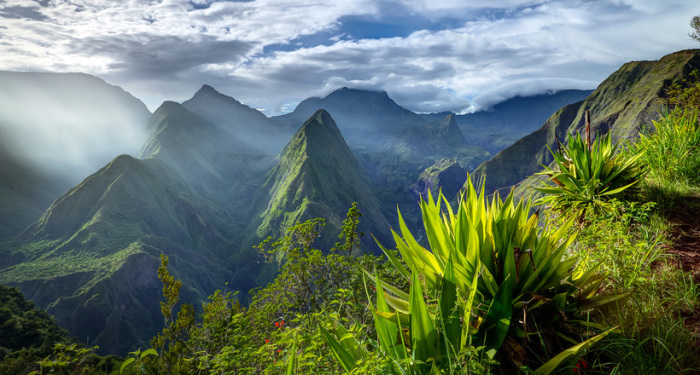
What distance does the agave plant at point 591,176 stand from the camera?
4.56m

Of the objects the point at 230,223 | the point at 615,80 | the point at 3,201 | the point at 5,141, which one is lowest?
the point at 230,223

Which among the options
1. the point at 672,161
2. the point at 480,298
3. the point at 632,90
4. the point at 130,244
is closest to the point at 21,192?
the point at 130,244

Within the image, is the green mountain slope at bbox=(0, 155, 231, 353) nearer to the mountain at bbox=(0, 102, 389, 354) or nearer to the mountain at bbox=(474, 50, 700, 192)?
the mountain at bbox=(0, 102, 389, 354)

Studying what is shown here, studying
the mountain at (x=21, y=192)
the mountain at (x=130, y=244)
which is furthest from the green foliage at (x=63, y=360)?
the mountain at (x=21, y=192)

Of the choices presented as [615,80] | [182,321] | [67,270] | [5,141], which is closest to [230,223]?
[67,270]

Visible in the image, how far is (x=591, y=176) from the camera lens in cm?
484

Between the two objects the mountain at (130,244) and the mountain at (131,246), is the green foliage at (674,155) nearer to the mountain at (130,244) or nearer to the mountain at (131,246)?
the mountain at (130,244)

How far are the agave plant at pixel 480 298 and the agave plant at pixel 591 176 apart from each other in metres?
2.59

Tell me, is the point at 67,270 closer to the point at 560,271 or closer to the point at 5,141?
the point at 560,271

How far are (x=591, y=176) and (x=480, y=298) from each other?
3.96 meters

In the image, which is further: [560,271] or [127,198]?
[127,198]

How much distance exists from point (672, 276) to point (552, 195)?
8.50ft

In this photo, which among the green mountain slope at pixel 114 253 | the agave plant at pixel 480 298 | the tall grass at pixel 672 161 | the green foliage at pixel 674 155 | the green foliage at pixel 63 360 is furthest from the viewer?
the green mountain slope at pixel 114 253

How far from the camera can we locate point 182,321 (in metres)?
9.16
